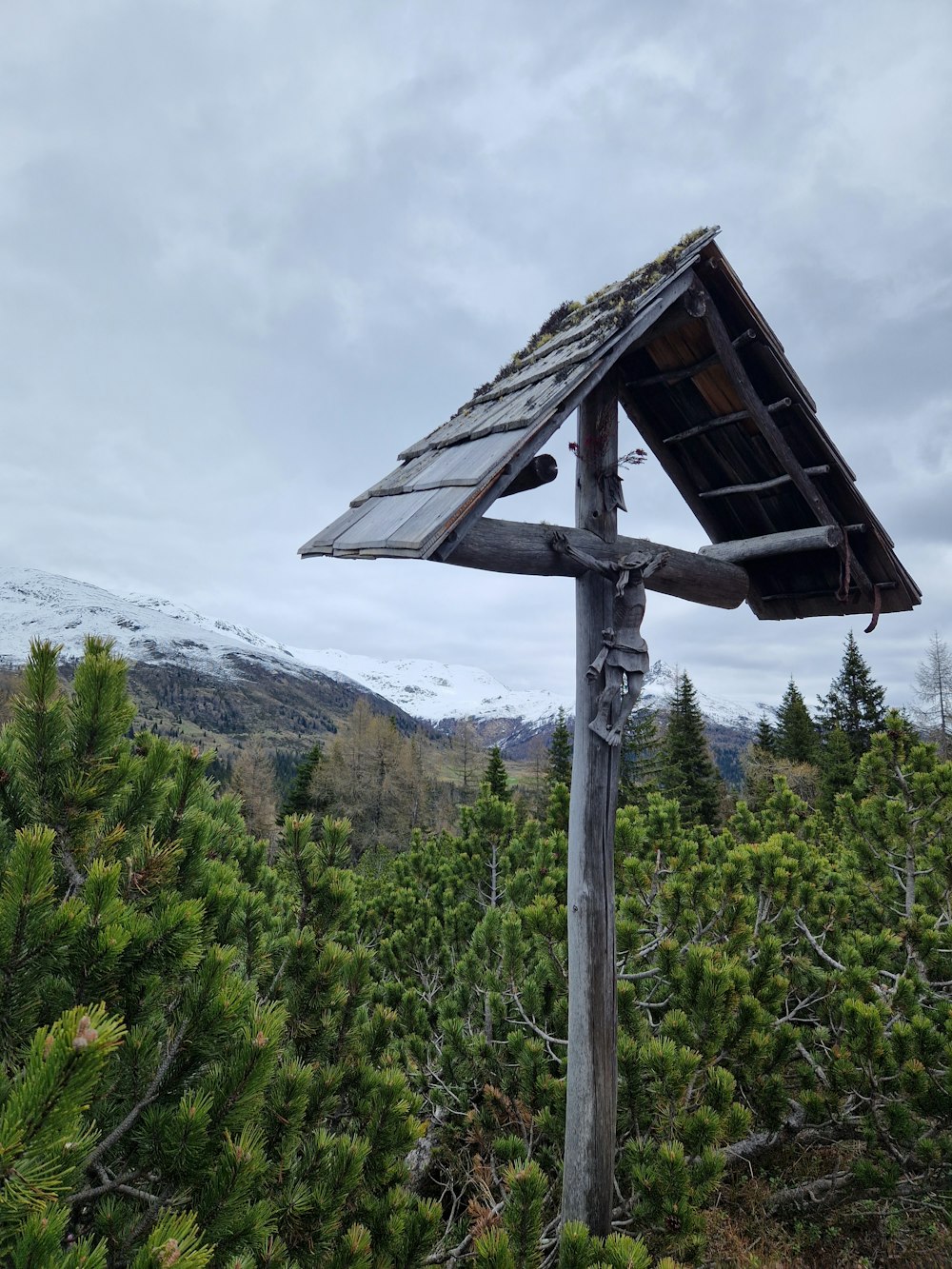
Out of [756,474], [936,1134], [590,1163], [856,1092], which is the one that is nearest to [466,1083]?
[590,1163]

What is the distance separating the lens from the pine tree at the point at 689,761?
103 feet

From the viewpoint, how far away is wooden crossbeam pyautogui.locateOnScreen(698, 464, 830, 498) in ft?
14.0

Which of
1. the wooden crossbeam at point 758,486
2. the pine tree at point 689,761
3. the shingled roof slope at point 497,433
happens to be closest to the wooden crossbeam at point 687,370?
the shingled roof slope at point 497,433

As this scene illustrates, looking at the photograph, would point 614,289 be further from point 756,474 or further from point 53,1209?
point 53,1209

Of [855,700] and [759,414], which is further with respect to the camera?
[855,700]

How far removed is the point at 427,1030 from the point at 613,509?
4.94m

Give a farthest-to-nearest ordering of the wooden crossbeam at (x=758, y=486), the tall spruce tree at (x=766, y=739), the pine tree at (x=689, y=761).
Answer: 1. the tall spruce tree at (x=766, y=739)
2. the pine tree at (x=689, y=761)
3. the wooden crossbeam at (x=758, y=486)

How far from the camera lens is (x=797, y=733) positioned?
37.0 metres

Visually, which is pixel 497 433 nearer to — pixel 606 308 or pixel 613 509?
pixel 613 509

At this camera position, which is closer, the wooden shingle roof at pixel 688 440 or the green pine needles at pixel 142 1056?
the green pine needles at pixel 142 1056

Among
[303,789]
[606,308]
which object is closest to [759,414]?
[606,308]

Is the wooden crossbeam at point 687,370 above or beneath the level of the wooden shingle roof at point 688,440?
above

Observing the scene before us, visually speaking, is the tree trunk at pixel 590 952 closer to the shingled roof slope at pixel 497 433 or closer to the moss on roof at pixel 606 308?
the shingled roof slope at pixel 497 433

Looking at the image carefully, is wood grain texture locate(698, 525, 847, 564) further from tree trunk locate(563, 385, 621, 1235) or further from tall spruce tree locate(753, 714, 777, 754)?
tall spruce tree locate(753, 714, 777, 754)
